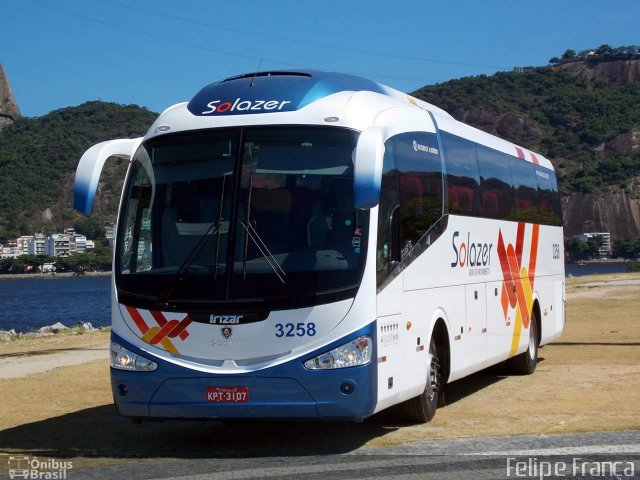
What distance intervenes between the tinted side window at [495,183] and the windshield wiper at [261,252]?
16.3 feet

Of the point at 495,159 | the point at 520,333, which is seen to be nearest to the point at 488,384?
the point at 520,333

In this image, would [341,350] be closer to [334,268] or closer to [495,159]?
[334,268]

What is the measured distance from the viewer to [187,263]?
31.2ft

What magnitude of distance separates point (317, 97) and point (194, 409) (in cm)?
306

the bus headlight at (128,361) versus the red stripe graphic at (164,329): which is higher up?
the red stripe graphic at (164,329)

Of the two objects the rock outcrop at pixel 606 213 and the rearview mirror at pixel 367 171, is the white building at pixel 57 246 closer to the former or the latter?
the rock outcrop at pixel 606 213

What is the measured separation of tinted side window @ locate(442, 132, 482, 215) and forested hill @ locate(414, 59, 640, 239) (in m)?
123

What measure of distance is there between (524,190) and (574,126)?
134550 millimetres

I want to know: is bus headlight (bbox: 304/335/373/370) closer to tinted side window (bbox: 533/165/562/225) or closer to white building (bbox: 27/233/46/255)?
tinted side window (bbox: 533/165/562/225)

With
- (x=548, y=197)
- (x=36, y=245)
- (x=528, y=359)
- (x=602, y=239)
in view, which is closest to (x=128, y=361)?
(x=528, y=359)

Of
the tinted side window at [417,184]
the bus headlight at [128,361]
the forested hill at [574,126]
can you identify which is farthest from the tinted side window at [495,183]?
the forested hill at [574,126]

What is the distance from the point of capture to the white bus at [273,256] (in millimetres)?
9164

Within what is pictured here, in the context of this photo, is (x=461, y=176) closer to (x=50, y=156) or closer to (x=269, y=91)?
(x=269, y=91)

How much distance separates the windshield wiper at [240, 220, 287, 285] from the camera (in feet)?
30.3
